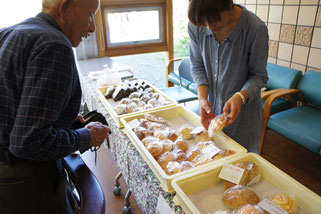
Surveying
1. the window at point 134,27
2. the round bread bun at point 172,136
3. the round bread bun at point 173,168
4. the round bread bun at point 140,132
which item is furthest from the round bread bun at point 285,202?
the window at point 134,27

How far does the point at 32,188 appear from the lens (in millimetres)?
941

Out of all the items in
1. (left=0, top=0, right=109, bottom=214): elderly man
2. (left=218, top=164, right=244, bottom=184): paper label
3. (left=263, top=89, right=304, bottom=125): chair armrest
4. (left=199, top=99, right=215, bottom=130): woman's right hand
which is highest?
(left=0, top=0, right=109, bottom=214): elderly man

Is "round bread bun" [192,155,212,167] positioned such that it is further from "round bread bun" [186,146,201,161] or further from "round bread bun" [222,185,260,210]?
"round bread bun" [222,185,260,210]

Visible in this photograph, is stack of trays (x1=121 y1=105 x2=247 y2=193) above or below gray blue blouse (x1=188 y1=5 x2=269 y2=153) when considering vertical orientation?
below

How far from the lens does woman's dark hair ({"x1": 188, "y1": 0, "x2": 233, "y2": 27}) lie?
108cm

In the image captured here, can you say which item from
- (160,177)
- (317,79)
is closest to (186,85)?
(317,79)

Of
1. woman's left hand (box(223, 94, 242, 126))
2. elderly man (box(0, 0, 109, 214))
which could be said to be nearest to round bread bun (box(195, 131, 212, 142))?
woman's left hand (box(223, 94, 242, 126))

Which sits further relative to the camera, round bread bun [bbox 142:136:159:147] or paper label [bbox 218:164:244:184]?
round bread bun [bbox 142:136:159:147]

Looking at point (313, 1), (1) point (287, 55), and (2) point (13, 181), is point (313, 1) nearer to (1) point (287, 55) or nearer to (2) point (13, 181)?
(1) point (287, 55)

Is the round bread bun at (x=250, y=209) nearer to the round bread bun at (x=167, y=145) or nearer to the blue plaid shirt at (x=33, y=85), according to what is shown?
the round bread bun at (x=167, y=145)

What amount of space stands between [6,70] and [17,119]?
164 mm

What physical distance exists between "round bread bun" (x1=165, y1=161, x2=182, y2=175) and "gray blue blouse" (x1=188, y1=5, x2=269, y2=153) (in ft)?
1.76

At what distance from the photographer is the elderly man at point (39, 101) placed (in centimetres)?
75

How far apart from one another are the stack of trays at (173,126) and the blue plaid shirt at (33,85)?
40 cm
